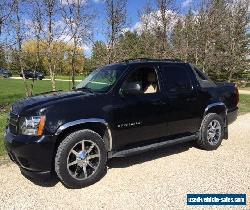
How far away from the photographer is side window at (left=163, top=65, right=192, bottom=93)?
6.44 metres

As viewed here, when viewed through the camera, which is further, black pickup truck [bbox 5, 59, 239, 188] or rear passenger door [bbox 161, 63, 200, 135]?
rear passenger door [bbox 161, 63, 200, 135]

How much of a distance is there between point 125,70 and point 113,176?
1.83 meters

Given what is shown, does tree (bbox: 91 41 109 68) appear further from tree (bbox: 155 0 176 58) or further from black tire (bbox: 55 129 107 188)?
black tire (bbox: 55 129 107 188)

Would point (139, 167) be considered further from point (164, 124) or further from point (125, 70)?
point (125, 70)

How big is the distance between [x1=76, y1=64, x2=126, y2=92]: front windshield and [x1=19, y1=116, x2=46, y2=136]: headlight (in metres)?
1.29

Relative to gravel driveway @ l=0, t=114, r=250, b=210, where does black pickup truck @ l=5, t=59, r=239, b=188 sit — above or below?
above

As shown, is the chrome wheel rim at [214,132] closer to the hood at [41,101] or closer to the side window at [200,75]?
the side window at [200,75]

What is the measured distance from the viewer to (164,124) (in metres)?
6.20

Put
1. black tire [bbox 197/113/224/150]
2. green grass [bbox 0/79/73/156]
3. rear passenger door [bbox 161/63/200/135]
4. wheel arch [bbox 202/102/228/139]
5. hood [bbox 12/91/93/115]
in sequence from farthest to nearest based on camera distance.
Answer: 1. green grass [bbox 0/79/73/156]
2. wheel arch [bbox 202/102/228/139]
3. black tire [bbox 197/113/224/150]
4. rear passenger door [bbox 161/63/200/135]
5. hood [bbox 12/91/93/115]

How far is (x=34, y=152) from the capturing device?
4.75m

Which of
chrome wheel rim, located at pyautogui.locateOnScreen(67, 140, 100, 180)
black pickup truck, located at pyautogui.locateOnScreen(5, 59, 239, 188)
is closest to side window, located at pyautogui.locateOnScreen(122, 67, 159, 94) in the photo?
black pickup truck, located at pyautogui.locateOnScreen(5, 59, 239, 188)

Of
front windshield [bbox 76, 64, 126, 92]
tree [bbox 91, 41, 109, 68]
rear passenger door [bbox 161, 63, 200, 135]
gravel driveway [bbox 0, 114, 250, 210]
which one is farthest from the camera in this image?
tree [bbox 91, 41, 109, 68]

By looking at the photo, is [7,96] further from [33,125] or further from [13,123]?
[33,125]

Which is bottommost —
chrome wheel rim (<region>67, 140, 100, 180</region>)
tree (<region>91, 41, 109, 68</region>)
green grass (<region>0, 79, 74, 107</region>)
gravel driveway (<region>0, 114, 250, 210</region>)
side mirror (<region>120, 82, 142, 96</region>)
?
gravel driveway (<region>0, 114, 250, 210</region>)
